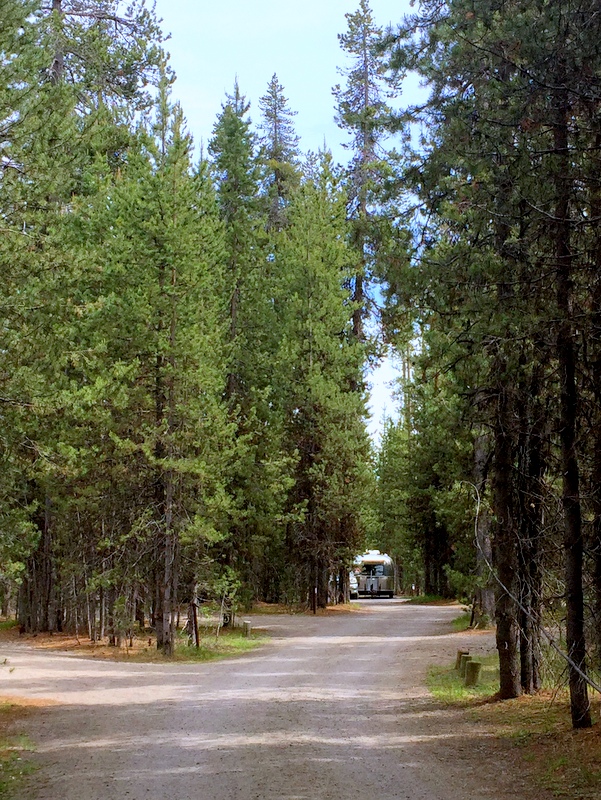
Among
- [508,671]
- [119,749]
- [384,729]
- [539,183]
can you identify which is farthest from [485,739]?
[539,183]

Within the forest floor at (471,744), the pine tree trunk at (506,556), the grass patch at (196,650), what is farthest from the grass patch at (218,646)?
the pine tree trunk at (506,556)

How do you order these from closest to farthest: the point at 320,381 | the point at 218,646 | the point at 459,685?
1. the point at 459,685
2. the point at 218,646
3. the point at 320,381

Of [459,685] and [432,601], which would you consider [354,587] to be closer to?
[432,601]

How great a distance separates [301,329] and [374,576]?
2799 centimetres

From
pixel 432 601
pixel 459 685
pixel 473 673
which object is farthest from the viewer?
pixel 432 601

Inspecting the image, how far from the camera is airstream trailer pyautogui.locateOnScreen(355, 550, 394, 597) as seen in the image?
55.8m

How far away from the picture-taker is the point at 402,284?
421 inches

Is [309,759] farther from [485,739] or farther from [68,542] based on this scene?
[68,542]

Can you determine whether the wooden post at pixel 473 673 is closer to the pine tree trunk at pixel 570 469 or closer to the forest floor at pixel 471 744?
the forest floor at pixel 471 744

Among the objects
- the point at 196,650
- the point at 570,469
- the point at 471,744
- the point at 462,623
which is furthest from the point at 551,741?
the point at 462,623

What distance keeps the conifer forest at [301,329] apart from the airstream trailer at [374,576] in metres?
13.1

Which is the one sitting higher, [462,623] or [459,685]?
[459,685]

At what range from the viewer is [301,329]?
3155 centimetres

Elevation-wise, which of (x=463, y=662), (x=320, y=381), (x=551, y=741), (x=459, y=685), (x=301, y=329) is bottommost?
(x=459, y=685)
